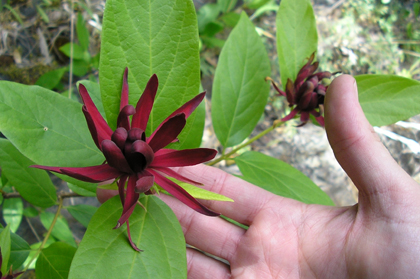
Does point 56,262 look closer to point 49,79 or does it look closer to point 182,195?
point 182,195

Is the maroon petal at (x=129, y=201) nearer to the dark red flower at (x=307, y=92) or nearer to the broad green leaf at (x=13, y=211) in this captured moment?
the dark red flower at (x=307, y=92)

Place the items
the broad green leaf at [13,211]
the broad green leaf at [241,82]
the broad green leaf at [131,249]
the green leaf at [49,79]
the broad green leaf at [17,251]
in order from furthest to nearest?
the green leaf at [49,79]
the broad green leaf at [13,211]
the broad green leaf at [241,82]
the broad green leaf at [17,251]
the broad green leaf at [131,249]

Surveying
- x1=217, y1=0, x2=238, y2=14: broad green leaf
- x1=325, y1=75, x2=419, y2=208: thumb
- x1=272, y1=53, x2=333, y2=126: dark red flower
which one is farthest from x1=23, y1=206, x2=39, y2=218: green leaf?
x1=217, y1=0, x2=238, y2=14: broad green leaf

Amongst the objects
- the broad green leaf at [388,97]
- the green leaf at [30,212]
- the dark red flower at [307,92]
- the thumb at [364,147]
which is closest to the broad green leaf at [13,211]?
the green leaf at [30,212]

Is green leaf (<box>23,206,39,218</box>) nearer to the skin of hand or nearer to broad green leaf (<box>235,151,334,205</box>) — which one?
the skin of hand

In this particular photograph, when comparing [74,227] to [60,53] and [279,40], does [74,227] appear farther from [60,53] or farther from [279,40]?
[279,40]

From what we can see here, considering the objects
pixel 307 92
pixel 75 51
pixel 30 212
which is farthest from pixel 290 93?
pixel 75 51
